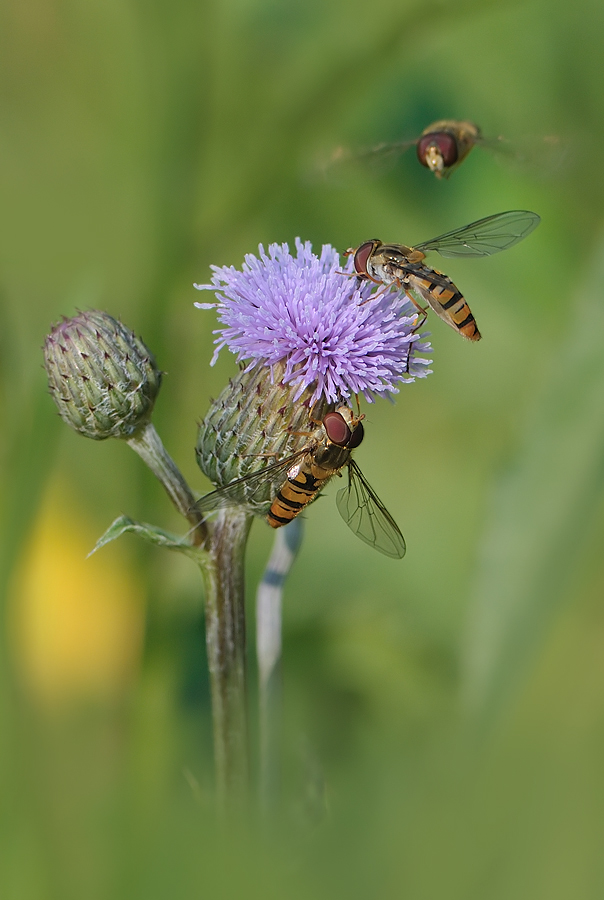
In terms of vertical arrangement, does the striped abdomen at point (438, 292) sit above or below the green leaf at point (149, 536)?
above

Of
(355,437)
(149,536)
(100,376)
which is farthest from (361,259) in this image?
(149,536)

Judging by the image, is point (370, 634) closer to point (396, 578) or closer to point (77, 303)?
point (396, 578)

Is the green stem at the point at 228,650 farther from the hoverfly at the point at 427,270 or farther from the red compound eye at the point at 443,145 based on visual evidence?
the red compound eye at the point at 443,145

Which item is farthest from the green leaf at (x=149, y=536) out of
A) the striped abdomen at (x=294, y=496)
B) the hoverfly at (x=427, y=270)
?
the hoverfly at (x=427, y=270)

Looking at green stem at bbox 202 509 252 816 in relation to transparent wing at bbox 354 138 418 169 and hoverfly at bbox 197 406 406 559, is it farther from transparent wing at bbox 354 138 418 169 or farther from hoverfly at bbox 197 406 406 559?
transparent wing at bbox 354 138 418 169

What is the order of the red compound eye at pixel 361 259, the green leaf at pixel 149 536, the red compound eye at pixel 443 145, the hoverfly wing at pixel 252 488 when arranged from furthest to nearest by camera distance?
the red compound eye at pixel 443 145, the red compound eye at pixel 361 259, the hoverfly wing at pixel 252 488, the green leaf at pixel 149 536

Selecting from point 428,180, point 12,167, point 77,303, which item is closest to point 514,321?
point 428,180

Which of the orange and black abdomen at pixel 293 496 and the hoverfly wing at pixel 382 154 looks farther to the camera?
the hoverfly wing at pixel 382 154
